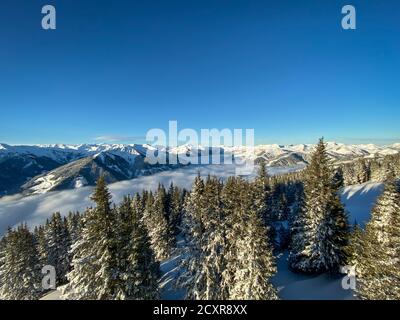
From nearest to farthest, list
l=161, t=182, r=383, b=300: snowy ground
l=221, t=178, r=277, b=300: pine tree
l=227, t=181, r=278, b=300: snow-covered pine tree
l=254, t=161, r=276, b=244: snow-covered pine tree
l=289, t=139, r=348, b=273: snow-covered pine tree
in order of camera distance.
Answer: l=227, t=181, r=278, b=300: snow-covered pine tree, l=221, t=178, r=277, b=300: pine tree, l=161, t=182, r=383, b=300: snowy ground, l=289, t=139, r=348, b=273: snow-covered pine tree, l=254, t=161, r=276, b=244: snow-covered pine tree

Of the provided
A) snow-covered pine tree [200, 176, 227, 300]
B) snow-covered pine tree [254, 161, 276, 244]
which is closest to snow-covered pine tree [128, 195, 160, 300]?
snow-covered pine tree [200, 176, 227, 300]

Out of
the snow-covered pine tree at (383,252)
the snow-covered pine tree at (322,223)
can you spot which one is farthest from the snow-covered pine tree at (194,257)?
the snow-covered pine tree at (383,252)

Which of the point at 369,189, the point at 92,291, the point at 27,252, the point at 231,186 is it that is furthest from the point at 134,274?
the point at 369,189

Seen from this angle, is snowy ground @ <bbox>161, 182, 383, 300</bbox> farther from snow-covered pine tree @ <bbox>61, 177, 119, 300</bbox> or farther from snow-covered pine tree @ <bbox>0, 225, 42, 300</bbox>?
snow-covered pine tree @ <bbox>0, 225, 42, 300</bbox>

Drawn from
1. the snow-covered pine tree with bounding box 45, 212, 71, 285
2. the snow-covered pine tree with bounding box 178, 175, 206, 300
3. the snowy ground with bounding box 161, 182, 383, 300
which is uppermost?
the snow-covered pine tree with bounding box 178, 175, 206, 300

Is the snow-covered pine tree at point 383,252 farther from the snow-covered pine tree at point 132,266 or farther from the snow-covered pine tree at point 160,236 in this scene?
the snow-covered pine tree at point 160,236
